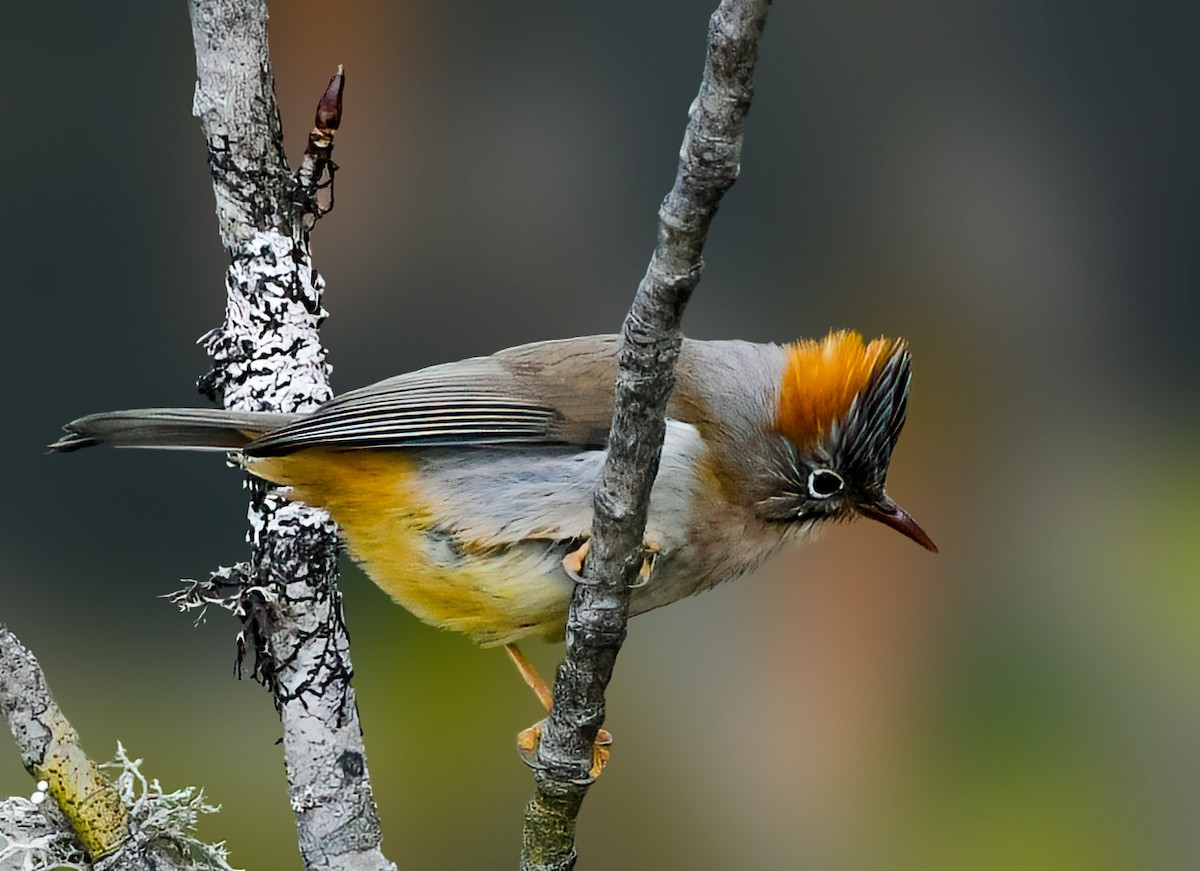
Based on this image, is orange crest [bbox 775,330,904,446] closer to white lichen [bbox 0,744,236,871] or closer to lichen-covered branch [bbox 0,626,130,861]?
white lichen [bbox 0,744,236,871]

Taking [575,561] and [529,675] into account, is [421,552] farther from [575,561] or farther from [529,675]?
[529,675]

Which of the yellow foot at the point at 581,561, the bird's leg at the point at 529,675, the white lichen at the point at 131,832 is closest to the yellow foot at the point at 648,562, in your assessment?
the yellow foot at the point at 581,561

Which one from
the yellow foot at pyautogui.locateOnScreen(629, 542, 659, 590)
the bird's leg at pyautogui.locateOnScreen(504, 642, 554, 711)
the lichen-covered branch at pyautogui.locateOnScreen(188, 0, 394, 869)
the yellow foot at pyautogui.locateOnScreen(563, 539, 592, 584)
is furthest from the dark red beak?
the lichen-covered branch at pyautogui.locateOnScreen(188, 0, 394, 869)

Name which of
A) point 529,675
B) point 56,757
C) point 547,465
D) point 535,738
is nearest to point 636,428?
point 547,465

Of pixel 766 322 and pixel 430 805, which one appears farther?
pixel 766 322

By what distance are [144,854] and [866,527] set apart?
2.52 metres

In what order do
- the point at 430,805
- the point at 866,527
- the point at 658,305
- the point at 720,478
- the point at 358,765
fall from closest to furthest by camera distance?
the point at 658,305 → the point at 358,765 → the point at 720,478 → the point at 430,805 → the point at 866,527

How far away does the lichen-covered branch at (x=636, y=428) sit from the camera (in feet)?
5.27

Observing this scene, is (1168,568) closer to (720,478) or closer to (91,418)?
(720,478)

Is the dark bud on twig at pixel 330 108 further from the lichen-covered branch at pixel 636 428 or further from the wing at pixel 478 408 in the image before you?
the lichen-covered branch at pixel 636 428

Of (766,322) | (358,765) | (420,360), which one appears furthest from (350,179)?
(358,765)

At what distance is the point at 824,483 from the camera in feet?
9.31

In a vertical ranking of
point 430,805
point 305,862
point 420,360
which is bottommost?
point 430,805

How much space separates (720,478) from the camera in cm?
281
